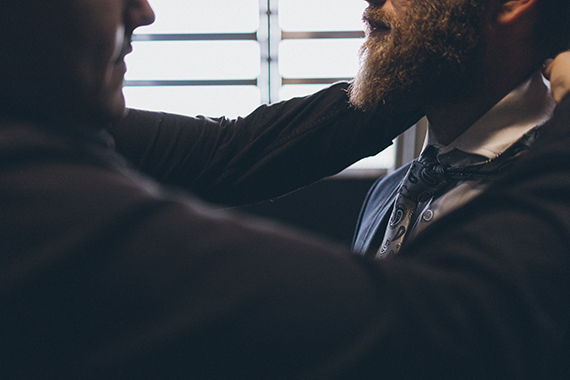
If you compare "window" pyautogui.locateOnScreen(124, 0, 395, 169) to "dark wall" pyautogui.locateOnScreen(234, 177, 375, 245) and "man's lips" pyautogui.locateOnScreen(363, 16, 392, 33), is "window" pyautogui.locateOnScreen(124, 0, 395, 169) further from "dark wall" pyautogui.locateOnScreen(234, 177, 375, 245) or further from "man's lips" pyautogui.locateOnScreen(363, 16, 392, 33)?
"man's lips" pyautogui.locateOnScreen(363, 16, 392, 33)

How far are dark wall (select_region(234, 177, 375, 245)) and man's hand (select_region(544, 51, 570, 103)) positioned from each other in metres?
2.04

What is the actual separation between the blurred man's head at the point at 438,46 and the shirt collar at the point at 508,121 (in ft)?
0.19

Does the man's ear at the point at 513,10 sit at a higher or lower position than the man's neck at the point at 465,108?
higher

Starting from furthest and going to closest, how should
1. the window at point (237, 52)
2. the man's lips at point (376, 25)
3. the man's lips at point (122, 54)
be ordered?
the window at point (237, 52)
the man's lips at point (376, 25)
the man's lips at point (122, 54)

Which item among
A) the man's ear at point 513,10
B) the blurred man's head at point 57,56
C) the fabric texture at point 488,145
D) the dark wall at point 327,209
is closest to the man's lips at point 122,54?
the blurred man's head at point 57,56

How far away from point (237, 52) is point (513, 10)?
7.22ft

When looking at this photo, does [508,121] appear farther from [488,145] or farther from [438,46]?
[438,46]

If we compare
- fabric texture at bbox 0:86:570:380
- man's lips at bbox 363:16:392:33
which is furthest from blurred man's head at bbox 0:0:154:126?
man's lips at bbox 363:16:392:33

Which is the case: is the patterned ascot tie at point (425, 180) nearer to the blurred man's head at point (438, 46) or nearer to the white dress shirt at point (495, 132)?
the white dress shirt at point (495, 132)

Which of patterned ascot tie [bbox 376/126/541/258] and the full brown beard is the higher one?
the full brown beard

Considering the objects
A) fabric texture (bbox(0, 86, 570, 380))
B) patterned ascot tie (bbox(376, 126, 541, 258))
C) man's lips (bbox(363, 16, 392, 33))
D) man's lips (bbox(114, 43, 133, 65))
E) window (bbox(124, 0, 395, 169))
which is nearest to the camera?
fabric texture (bbox(0, 86, 570, 380))

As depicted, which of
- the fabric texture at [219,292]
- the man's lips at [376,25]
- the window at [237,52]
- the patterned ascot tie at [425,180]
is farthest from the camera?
the window at [237,52]

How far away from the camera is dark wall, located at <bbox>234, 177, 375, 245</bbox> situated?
2533 mm

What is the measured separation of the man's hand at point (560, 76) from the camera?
17.7 inches
